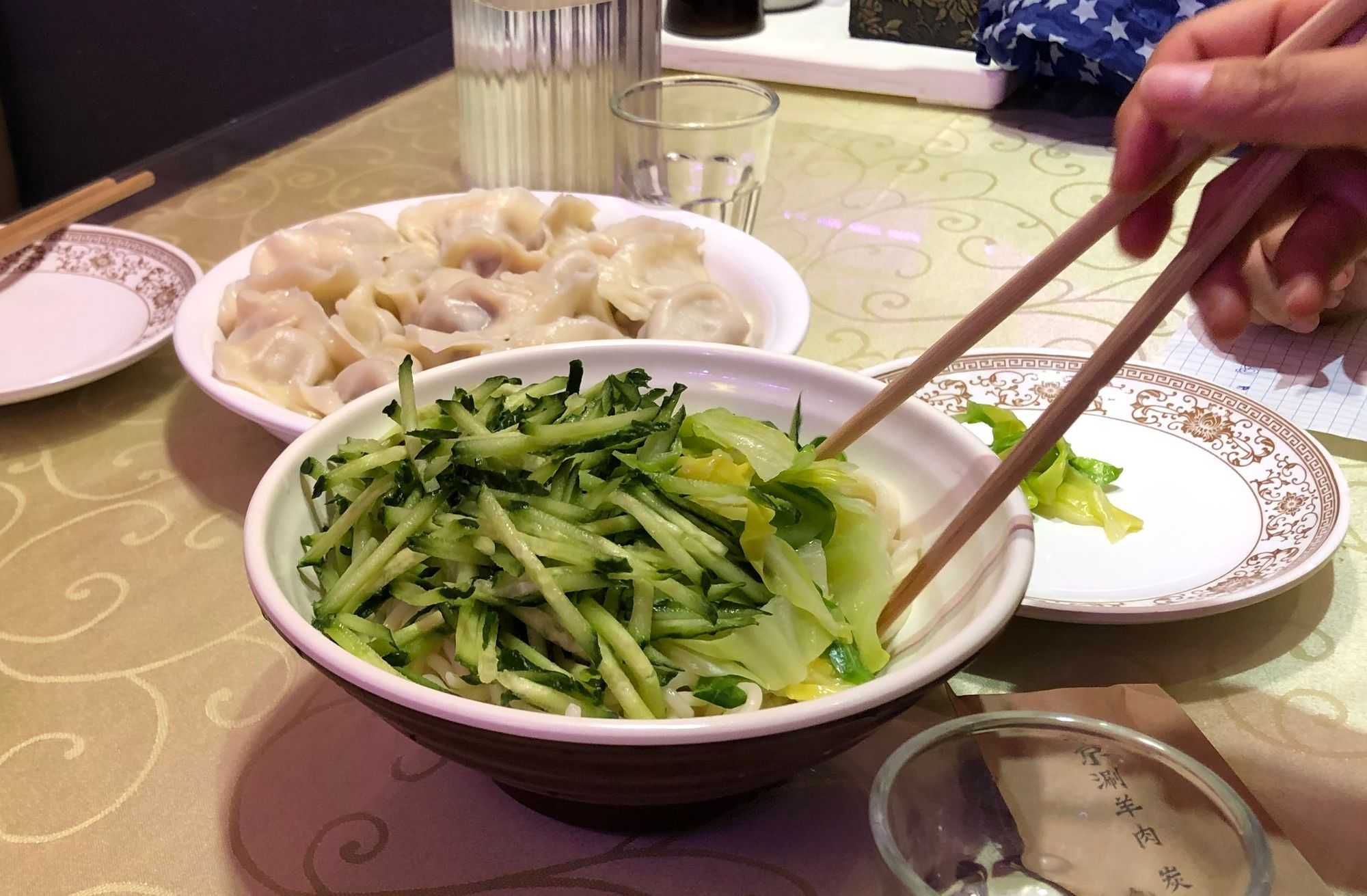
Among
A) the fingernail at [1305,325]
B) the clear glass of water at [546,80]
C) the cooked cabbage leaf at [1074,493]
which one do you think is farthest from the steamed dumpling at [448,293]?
the fingernail at [1305,325]

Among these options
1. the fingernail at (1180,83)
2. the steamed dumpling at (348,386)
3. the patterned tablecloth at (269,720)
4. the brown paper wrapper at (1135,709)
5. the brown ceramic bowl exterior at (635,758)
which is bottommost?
the patterned tablecloth at (269,720)

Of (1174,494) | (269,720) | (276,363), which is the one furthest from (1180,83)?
(276,363)

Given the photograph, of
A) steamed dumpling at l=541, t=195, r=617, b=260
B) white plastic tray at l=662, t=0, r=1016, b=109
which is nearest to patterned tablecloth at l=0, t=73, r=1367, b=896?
steamed dumpling at l=541, t=195, r=617, b=260

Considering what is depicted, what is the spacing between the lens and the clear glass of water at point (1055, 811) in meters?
0.60

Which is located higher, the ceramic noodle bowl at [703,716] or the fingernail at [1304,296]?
the fingernail at [1304,296]

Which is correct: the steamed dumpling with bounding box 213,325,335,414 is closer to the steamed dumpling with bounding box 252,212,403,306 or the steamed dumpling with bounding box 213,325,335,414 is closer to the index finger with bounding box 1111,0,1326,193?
the steamed dumpling with bounding box 252,212,403,306

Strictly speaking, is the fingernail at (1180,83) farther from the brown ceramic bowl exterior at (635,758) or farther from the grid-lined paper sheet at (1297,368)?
the grid-lined paper sheet at (1297,368)

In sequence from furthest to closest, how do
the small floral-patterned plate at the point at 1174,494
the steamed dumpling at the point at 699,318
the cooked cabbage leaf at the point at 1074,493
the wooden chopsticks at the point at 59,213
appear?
the wooden chopsticks at the point at 59,213 → the steamed dumpling at the point at 699,318 → the cooked cabbage leaf at the point at 1074,493 → the small floral-patterned plate at the point at 1174,494

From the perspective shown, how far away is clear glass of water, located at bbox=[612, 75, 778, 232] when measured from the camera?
1.46 meters

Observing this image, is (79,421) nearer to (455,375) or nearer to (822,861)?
(455,375)

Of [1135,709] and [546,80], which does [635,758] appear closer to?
[1135,709]

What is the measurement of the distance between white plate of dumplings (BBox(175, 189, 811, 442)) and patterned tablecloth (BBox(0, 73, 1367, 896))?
0.37 feet

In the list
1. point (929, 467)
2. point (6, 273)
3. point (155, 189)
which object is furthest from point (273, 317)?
point (155, 189)

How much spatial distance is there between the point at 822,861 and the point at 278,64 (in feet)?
8.04
